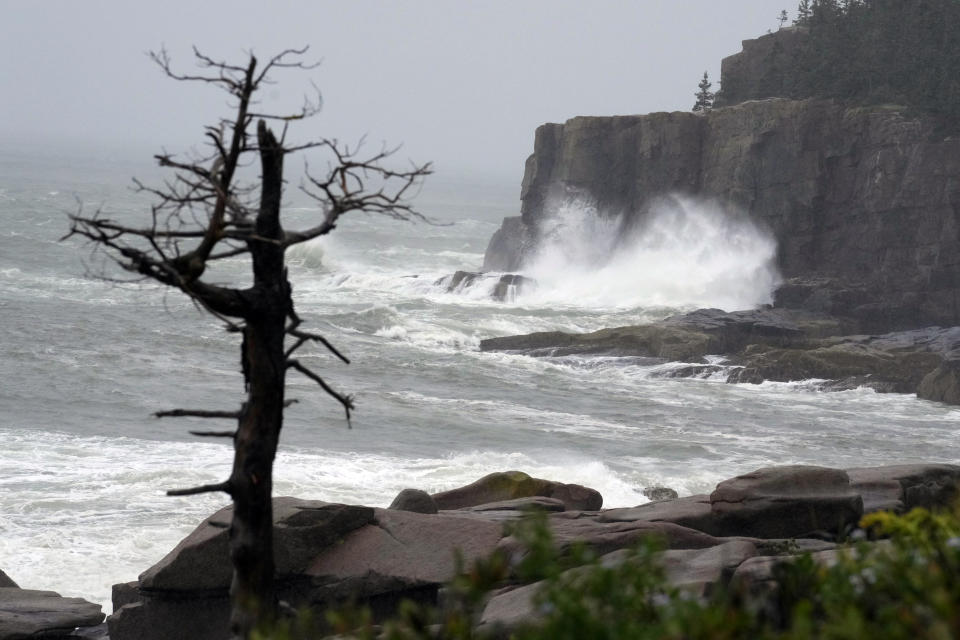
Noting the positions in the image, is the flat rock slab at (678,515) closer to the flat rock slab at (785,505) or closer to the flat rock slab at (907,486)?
the flat rock slab at (785,505)

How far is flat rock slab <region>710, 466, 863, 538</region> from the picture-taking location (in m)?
12.0

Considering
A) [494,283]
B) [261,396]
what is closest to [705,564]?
[261,396]

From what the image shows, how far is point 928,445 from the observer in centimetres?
2627

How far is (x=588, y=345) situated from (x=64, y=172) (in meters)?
109

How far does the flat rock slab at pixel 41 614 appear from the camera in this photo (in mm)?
10211

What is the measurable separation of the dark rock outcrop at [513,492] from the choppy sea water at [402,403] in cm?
347

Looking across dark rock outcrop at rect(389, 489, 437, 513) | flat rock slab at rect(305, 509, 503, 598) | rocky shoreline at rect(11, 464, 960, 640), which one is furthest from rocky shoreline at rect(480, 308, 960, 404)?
flat rock slab at rect(305, 509, 503, 598)

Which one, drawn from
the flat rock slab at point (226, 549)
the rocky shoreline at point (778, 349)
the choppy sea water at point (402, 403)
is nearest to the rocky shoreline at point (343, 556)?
the flat rock slab at point (226, 549)

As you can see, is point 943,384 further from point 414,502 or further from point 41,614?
point 41,614

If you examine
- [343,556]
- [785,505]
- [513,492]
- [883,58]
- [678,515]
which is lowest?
[513,492]

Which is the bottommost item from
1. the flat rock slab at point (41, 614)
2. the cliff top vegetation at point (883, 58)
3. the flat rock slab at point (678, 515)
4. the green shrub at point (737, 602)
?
the flat rock slab at point (41, 614)

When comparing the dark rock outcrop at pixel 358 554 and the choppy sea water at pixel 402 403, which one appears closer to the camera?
the dark rock outcrop at pixel 358 554

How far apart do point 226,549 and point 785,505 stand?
532 cm

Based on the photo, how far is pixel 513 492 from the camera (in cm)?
1466
